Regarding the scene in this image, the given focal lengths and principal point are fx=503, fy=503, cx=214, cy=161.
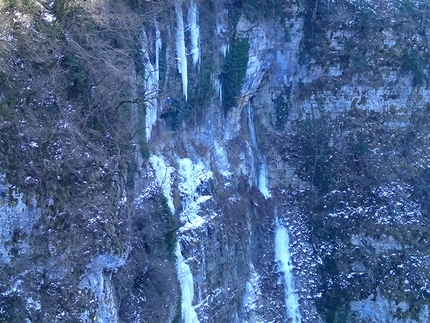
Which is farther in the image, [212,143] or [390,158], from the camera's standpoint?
[390,158]

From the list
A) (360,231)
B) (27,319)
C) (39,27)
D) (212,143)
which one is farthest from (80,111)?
(360,231)

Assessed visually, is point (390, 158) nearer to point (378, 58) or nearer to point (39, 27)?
point (378, 58)

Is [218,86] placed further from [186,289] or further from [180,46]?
[186,289]

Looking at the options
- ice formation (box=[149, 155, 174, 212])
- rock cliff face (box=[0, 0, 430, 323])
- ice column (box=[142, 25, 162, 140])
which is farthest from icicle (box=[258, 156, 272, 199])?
ice column (box=[142, 25, 162, 140])

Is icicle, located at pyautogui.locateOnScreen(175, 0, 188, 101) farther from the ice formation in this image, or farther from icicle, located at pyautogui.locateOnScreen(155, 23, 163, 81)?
the ice formation

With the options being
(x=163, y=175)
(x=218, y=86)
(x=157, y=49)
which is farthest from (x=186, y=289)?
(x=218, y=86)

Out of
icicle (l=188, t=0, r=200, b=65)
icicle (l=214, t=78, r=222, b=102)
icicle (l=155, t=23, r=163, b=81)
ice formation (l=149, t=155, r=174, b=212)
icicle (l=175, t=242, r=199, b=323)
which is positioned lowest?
icicle (l=175, t=242, r=199, b=323)
